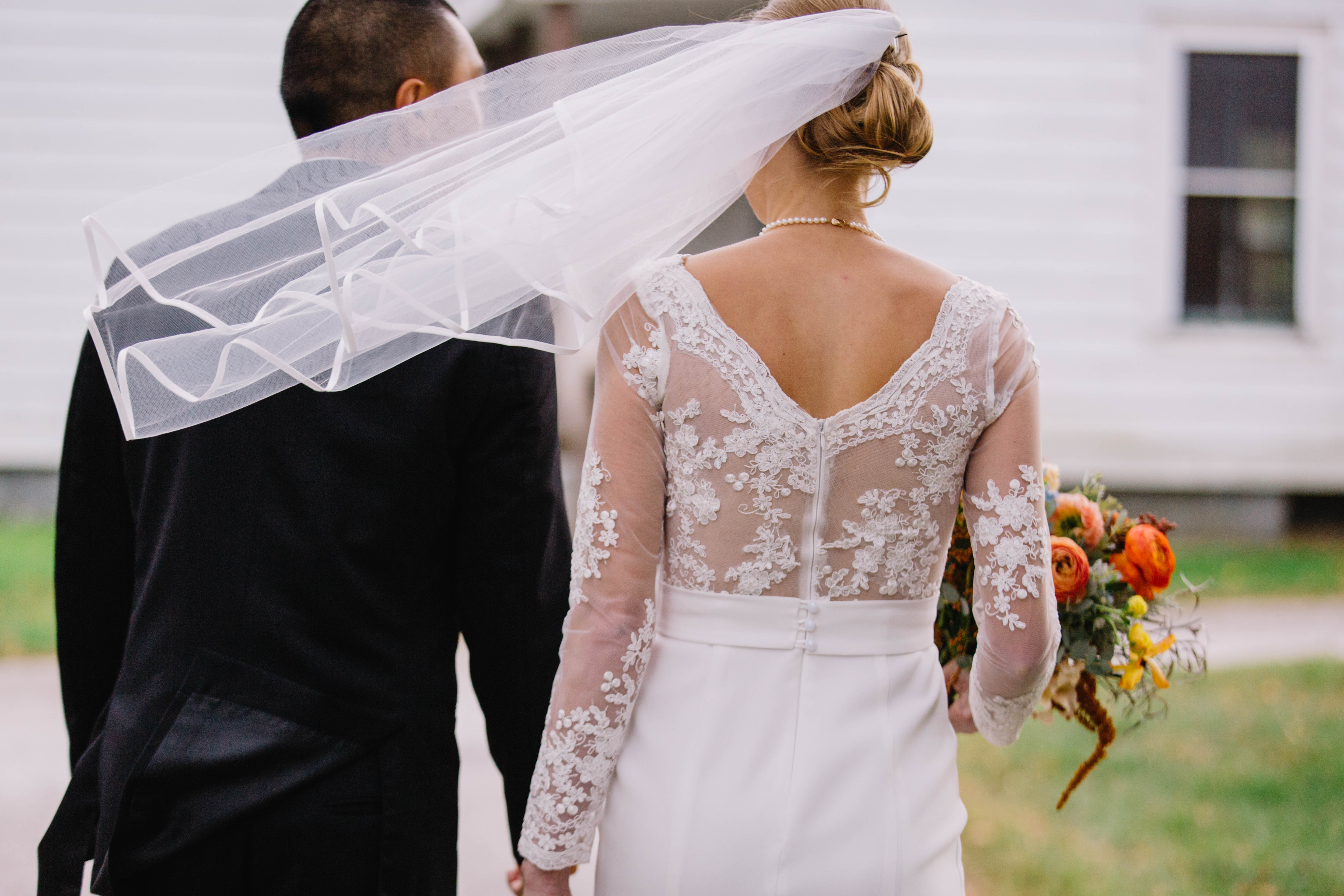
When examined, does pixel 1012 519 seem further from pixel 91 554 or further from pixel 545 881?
pixel 91 554

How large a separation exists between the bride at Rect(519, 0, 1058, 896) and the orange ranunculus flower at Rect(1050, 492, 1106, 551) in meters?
0.56

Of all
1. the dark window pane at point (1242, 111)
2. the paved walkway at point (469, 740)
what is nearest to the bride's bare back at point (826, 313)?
the paved walkway at point (469, 740)

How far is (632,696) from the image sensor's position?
1.84 m

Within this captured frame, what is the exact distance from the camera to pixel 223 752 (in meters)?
1.73

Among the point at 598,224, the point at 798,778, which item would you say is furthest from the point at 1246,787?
the point at 598,224

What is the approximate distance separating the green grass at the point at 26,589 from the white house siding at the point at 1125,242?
640 cm

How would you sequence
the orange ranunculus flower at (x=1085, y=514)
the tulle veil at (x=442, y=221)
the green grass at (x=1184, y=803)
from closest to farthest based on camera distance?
1. the tulle veil at (x=442, y=221)
2. the orange ranunculus flower at (x=1085, y=514)
3. the green grass at (x=1184, y=803)

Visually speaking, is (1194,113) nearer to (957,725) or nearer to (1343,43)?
(1343,43)

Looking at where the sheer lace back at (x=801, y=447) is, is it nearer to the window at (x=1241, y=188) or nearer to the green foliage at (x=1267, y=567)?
the green foliage at (x=1267, y=567)

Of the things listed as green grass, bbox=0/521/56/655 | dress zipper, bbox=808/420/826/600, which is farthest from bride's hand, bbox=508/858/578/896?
green grass, bbox=0/521/56/655

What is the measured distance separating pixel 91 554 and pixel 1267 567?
808 centimetres

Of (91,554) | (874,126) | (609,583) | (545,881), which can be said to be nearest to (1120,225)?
(874,126)

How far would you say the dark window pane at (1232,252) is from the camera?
29.4ft

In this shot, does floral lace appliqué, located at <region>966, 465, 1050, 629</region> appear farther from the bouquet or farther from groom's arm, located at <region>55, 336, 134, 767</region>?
groom's arm, located at <region>55, 336, 134, 767</region>
